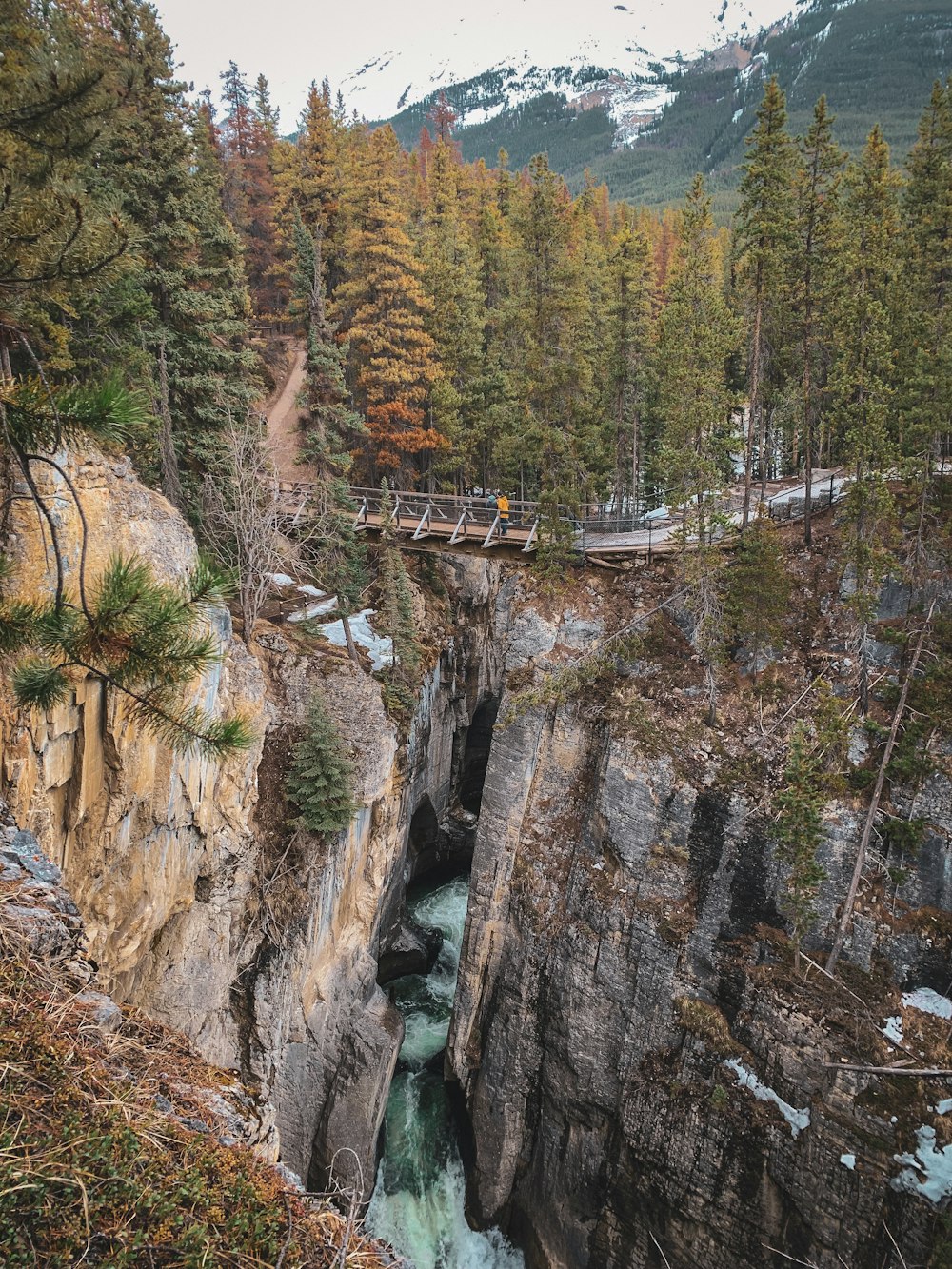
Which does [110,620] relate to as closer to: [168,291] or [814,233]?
[168,291]

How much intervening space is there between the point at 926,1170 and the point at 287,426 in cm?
3392

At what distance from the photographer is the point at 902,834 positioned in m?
15.9

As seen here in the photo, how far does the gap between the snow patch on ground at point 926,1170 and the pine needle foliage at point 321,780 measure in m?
13.0

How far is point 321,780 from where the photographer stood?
1620 cm

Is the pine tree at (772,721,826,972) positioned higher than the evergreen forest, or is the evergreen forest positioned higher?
the evergreen forest

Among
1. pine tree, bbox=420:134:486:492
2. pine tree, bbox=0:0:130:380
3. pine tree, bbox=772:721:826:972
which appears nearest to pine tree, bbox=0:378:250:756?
pine tree, bbox=0:0:130:380

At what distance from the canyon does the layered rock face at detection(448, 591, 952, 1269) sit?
0.20 feet

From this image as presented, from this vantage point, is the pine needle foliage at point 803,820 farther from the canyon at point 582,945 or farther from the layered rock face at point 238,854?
the layered rock face at point 238,854

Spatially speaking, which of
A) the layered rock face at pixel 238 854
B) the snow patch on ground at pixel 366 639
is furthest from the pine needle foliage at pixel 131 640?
the snow patch on ground at pixel 366 639

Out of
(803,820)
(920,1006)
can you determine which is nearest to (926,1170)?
(920,1006)

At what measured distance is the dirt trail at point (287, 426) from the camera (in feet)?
107

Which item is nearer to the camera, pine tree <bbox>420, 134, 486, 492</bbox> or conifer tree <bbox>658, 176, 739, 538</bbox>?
conifer tree <bbox>658, 176, 739, 538</bbox>

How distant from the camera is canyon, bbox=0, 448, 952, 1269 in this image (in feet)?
44.5

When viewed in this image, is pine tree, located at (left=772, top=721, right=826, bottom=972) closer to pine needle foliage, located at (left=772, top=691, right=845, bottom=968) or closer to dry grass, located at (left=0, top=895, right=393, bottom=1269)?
pine needle foliage, located at (left=772, top=691, right=845, bottom=968)
